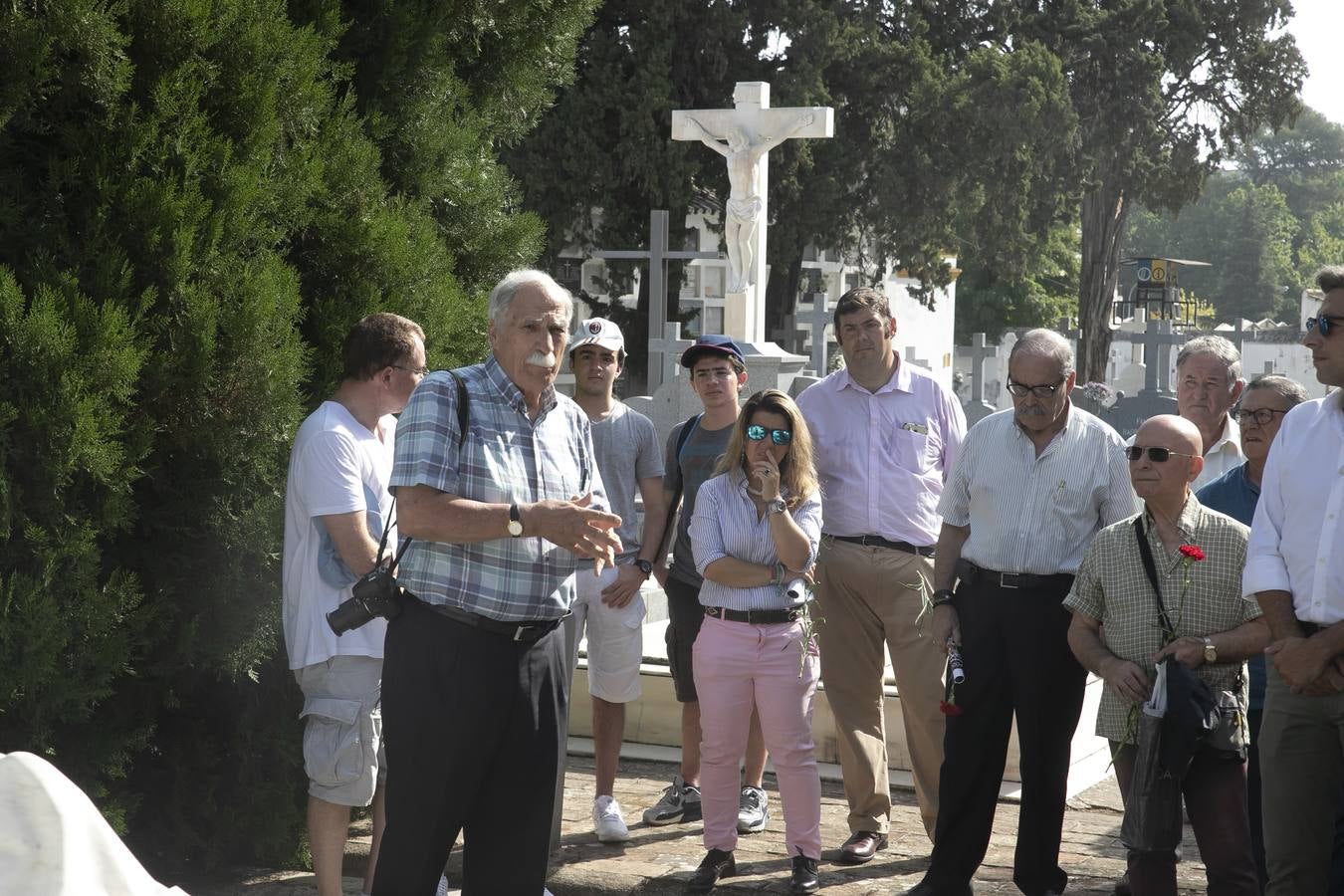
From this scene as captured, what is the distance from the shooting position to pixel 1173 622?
450cm

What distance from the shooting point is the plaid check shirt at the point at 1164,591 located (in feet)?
14.7

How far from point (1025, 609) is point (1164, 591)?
510mm

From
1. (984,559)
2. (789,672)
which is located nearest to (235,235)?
(789,672)

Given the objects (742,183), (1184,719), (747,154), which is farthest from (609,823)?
(742,183)

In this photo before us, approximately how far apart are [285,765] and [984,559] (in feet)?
8.55

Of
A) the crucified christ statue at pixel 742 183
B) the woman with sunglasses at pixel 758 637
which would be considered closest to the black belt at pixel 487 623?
the woman with sunglasses at pixel 758 637

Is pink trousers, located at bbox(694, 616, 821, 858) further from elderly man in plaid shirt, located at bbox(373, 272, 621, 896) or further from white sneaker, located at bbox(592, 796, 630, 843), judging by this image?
elderly man in plaid shirt, located at bbox(373, 272, 621, 896)

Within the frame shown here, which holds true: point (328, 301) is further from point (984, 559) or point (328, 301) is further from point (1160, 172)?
point (1160, 172)

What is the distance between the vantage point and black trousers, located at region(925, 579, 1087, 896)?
193 inches

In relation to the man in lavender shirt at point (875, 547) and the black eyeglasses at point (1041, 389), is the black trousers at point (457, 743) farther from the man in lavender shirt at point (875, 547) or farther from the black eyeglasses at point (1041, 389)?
the man in lavender shirt at point (875, 547)

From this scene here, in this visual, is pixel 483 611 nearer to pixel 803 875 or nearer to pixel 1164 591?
pixel 803 875

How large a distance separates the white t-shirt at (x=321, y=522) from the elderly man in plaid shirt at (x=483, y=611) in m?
0.89

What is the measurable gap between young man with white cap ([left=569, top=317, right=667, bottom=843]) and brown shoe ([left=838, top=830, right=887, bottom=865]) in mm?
860

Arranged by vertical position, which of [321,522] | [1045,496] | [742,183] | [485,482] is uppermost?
[742,183]
